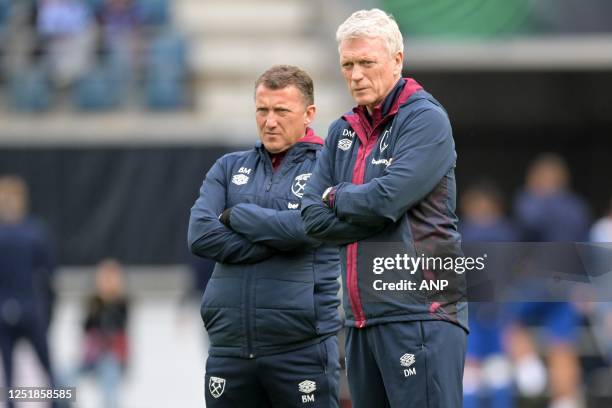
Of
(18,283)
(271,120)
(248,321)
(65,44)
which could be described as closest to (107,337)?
(18,283)

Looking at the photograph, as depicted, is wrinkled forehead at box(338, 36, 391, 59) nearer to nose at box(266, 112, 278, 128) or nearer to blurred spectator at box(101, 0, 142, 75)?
nose at box(266, 112, 278, 128)

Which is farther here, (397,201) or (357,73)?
(357,73)

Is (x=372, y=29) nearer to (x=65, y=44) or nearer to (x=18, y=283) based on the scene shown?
(x=18, y=283)

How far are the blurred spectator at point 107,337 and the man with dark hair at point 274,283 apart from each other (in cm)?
599

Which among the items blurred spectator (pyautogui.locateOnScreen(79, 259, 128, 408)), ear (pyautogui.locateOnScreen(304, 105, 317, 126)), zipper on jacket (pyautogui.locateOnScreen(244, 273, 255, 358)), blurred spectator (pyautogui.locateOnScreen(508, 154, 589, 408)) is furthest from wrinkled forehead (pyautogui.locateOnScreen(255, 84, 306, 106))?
blurred spectator (pyautogui.locateOnScreen(79, 259, 128, 408))

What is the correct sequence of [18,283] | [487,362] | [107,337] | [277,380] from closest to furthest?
[277,380], [487,362], [18,283], [107,337]

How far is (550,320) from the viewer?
10.8 m

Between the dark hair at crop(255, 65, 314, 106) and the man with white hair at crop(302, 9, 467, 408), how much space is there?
52 centimetres

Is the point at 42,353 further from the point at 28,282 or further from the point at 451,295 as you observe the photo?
the point at 451,295

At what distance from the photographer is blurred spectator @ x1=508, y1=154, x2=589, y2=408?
35.2 ft

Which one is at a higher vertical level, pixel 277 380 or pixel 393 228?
pixel 393 228

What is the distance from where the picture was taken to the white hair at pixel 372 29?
4.89 metres

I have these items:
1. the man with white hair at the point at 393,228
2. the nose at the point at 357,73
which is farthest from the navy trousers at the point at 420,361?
the nose at the point at 357,73

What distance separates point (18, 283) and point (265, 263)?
5947mm
